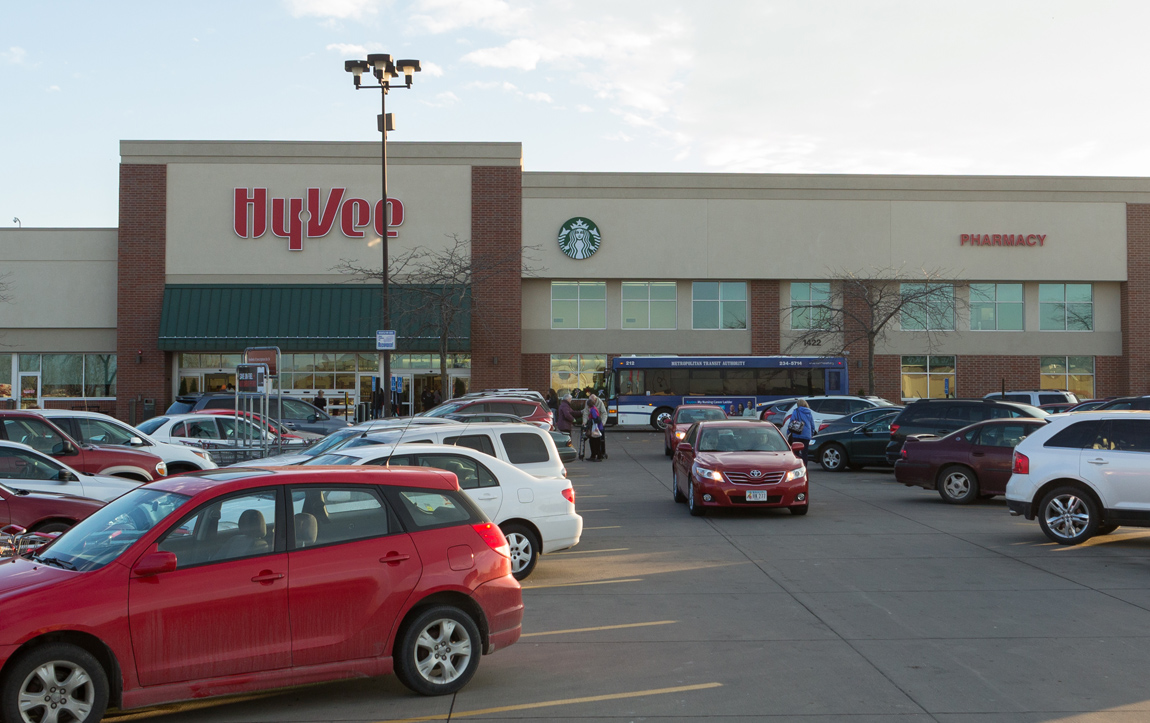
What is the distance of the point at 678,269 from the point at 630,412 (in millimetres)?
8850

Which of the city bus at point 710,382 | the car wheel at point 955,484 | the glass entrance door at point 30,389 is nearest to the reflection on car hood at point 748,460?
the car wheel at point 955,484

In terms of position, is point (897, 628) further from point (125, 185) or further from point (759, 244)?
point (125, 185)

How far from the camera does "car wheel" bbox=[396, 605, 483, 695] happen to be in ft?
20.2

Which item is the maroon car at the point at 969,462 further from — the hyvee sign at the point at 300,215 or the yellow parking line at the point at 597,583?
the hyvee sign at the point at 300,215

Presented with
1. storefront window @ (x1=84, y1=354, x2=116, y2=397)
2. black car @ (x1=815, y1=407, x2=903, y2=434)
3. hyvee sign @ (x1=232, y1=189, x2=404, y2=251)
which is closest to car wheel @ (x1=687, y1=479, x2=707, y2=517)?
black car @ (x1=815, y1=407, x2=903, y2=434)

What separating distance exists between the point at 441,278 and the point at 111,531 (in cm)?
3335

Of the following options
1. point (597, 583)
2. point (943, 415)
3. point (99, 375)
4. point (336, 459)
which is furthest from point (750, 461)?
point (99, 375)

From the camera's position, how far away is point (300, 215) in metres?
43.8

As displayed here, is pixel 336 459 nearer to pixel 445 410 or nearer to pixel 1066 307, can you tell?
pixel 445 410

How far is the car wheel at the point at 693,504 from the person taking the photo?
1501 centimetres

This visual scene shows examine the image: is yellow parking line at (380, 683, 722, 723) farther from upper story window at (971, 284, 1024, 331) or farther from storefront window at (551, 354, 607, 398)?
upper story window at (971, 284, 1024, 331)

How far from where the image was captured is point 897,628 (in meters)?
7.98

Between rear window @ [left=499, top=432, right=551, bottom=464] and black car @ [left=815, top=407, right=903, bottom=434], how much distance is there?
13.9m

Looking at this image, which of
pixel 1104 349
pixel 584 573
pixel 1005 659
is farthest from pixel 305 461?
pixel 1104 349
